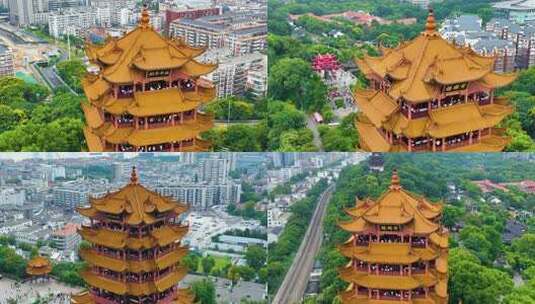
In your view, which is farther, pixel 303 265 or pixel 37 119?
pixel 37 119

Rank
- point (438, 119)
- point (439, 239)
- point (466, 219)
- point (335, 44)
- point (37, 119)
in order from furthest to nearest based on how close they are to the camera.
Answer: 1. point (335, 44)
2. point (37, 119)
3. point (466, 219)
4. point (438, 119)
5. point (439, 239)

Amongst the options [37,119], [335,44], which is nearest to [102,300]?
[37,119]

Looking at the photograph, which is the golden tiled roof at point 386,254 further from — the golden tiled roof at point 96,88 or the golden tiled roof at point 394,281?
Answer: the golden tiled roof at point 96,88

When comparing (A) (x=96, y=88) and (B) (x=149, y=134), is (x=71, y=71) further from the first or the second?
(B) (x=149, y=134)

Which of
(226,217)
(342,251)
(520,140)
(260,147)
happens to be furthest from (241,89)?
(342,251)

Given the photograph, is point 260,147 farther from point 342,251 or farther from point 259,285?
point 342,251

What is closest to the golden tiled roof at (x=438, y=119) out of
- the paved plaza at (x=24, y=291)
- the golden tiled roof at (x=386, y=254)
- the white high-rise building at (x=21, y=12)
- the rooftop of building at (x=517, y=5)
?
the golden tiled roof at (x=386, y=254)

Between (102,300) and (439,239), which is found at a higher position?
(439,239)
